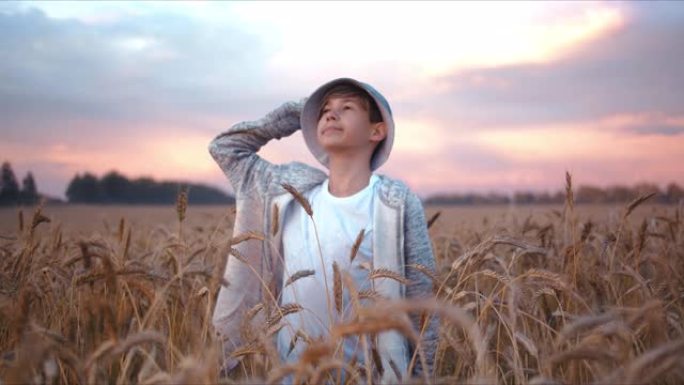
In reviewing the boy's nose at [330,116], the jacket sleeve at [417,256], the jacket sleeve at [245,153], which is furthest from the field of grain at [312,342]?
the boy's nose at [330,116]

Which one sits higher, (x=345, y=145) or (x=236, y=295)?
(x=345, y=145)

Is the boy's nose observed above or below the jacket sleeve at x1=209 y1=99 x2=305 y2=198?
above

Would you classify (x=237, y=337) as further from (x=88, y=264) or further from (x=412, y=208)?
(x=88, y=264)

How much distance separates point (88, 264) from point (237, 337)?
5.23 ft

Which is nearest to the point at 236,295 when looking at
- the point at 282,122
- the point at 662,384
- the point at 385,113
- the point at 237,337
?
the point at 237,337

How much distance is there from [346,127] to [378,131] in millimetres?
239

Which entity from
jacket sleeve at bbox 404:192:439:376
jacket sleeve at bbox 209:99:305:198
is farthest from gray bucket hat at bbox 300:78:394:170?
jacket sleeve at bbox 404:192:439:376

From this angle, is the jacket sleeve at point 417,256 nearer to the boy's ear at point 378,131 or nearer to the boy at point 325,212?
the boy at point 325,212

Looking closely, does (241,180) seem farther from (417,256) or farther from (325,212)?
(417,256)

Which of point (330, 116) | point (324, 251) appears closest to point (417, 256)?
point (324, 251)

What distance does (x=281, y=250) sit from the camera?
311 centimetres

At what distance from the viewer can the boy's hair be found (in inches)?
120

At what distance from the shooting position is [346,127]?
115 inches

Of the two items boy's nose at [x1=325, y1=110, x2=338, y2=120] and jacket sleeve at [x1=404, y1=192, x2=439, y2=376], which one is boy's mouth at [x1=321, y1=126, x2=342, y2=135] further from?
jacket sleeve at [x1=404, y1=192, x2=439, y2=376]
